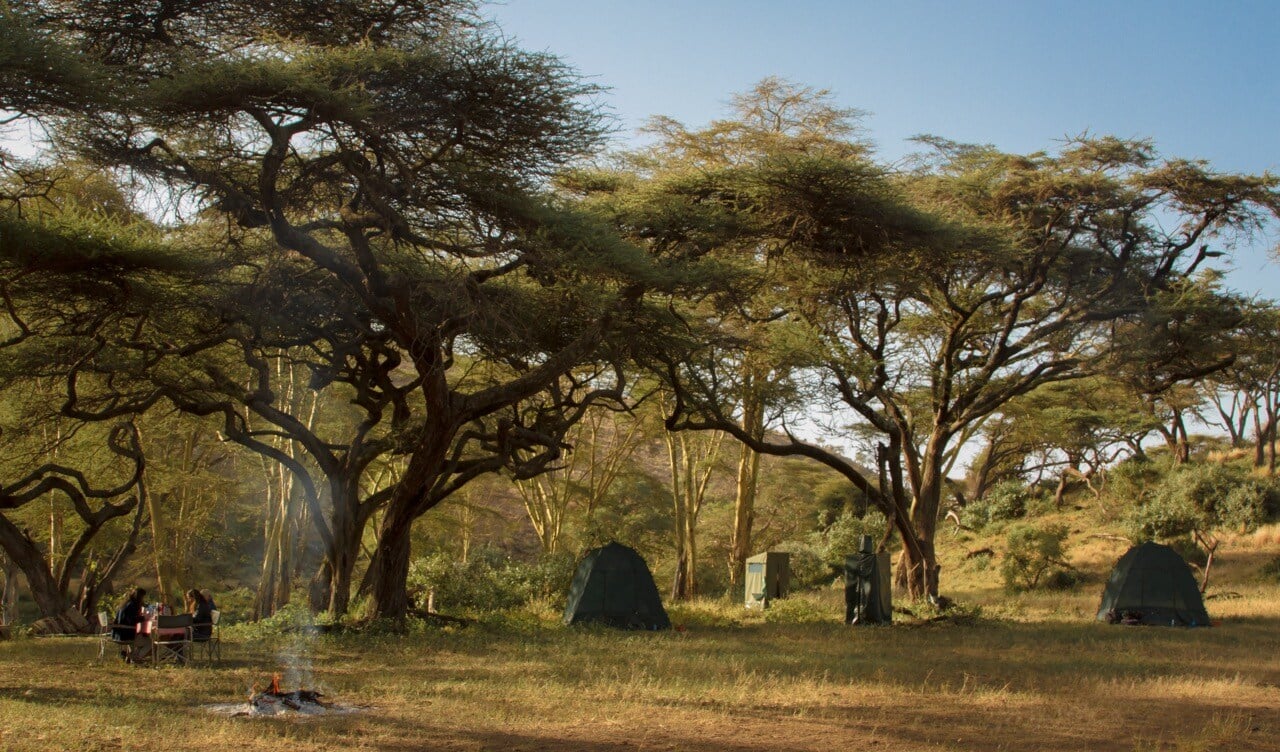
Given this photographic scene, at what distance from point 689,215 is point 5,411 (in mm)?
11471

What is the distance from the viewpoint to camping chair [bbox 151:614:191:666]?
11070 mm

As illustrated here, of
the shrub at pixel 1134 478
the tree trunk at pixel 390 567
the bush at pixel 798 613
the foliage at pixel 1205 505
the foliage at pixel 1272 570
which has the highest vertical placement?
the shrub at pixel 1134 478

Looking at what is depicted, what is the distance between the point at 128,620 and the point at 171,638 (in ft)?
1.47

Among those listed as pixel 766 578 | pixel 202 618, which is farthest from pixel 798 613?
pixel 202 618

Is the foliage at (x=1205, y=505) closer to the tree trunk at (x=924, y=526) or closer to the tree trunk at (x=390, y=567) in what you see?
the tree trunk at (x=924, y=526)

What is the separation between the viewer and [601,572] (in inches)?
648

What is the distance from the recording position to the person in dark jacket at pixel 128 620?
11.2 metres

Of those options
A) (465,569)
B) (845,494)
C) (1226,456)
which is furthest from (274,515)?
(1226,456)

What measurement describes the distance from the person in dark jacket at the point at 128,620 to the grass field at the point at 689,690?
47cm

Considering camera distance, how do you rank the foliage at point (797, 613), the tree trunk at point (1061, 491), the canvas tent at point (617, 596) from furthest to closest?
1. the tree trunk at point (1061, 491)
2. the foliage at point (797, 613)
3. the canvas tent at point (617, 596)

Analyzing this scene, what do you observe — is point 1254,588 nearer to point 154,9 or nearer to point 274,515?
point 274,515

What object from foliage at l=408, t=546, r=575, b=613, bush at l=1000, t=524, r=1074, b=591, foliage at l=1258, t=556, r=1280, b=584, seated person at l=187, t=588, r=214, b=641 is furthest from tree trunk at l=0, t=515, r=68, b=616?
foliage at l=1258, t=556, r=1280, b=584

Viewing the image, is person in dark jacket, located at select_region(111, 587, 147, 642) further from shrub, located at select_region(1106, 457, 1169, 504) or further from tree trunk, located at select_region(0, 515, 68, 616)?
shrub, located at select_region(1106, 457, 1169, 504)

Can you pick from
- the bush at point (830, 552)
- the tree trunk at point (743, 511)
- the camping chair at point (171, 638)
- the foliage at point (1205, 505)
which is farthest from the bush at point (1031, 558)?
the camping chair at point (171, 638)
